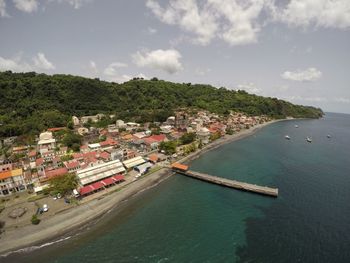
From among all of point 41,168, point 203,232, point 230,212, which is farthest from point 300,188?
point 41,168

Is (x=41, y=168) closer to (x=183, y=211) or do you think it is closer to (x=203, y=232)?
(x=183, y=211)

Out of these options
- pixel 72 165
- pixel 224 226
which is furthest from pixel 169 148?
pixel 224 226

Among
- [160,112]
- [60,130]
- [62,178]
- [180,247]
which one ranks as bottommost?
[180,247]

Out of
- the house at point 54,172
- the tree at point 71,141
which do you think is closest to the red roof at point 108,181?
the house at point 54,172

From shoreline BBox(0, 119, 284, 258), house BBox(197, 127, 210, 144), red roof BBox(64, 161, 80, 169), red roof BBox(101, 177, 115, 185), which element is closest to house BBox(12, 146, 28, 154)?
red roof BBox(64, 161, 80, 169)

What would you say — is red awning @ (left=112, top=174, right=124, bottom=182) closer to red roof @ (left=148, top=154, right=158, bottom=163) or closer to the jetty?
red roof @ (left=148, top=154, right=158, bottom=163)

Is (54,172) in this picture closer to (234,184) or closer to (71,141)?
(71,141)
